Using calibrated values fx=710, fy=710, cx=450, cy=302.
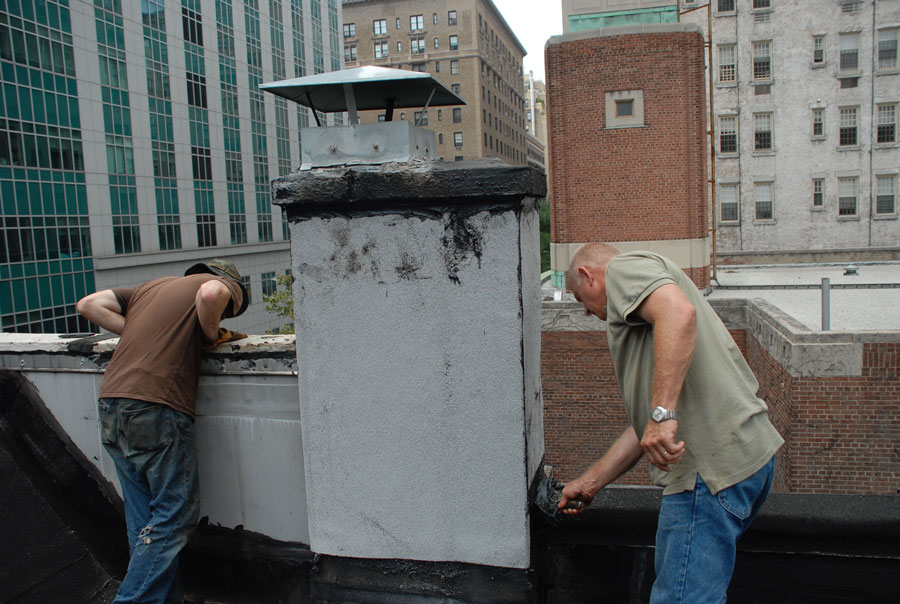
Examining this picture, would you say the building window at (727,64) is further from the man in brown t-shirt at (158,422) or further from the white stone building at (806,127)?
the man in brown t-shirt at (158,422)

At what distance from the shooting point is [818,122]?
37438 mm

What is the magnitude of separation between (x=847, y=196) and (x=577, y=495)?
136 ft

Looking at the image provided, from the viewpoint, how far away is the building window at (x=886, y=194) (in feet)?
122

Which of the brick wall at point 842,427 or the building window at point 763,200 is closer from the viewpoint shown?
the brick wall at point 842,427

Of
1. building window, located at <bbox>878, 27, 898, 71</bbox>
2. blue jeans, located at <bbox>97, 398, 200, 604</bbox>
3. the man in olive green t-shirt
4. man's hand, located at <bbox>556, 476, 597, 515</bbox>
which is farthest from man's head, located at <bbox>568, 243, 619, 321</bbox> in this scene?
building window, located at <bbox>878, 27, 898, 71</bbox>

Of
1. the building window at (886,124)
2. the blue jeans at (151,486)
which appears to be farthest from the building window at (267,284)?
the blue jeans at (151,486)

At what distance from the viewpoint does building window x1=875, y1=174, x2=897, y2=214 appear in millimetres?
37125

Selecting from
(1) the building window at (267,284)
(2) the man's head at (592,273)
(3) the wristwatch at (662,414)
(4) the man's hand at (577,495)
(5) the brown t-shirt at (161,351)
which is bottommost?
(1) the building window at (267,284)

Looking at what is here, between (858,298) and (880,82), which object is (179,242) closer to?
(858,298)

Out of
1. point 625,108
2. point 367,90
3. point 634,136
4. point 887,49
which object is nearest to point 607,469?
point 367,90

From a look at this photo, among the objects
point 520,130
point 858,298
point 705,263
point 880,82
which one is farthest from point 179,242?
point 520,130

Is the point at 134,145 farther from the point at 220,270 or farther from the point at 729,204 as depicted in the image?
the point at 220,270

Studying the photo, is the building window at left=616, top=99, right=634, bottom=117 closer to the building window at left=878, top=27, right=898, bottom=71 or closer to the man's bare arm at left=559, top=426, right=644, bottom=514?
the man's bare arm at left=559, top=426, right=644, bottom=514

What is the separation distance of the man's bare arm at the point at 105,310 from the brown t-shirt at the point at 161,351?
0.10m
